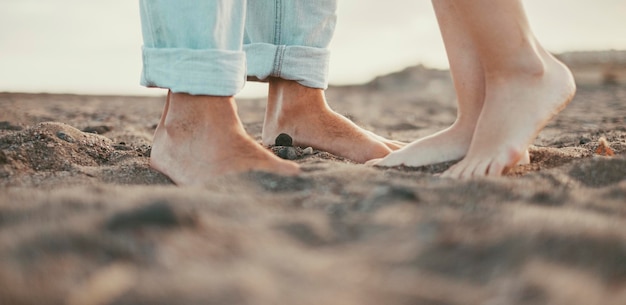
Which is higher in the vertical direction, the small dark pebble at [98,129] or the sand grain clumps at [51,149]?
the sand grain clumps at [51,149]

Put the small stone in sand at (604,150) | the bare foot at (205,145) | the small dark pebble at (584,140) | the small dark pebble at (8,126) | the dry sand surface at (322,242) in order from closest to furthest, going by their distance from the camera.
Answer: the dry sand surface at (322,242), the bare foot at (205,145), the small stone in sand at (604,150), the small dark pebble at (584,140), the small dark pebble at (8,126)

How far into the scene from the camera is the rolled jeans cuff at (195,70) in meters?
1.40

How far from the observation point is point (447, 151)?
1605 mm

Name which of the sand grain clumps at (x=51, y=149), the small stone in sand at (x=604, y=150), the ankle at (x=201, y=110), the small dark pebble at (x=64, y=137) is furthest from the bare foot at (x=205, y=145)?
the small stone in sand at (x=604, y=150)

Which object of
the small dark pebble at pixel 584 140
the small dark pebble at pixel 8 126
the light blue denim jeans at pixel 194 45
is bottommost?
the small dark pebble at pixel 8 126

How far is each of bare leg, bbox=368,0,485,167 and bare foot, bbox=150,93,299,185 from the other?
0.36 metres

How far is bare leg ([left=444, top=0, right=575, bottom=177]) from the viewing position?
1.46 meters

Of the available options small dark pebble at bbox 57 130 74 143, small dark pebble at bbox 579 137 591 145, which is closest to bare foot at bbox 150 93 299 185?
small dark pebble at bbox 57 130 74 143

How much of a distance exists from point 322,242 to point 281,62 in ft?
3.94

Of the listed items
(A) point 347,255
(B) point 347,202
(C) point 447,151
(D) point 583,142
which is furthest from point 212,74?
(D) point 583,142

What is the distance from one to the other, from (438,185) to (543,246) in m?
0.34

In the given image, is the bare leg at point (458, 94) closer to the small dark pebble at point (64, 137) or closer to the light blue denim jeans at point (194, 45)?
the light blue denim jeans at point (194, 45)

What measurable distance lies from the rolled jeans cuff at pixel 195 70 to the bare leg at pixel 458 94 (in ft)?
1.45

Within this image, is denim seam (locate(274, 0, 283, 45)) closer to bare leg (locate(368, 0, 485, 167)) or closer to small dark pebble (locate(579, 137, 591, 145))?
bare leg (locate(368, 0, 485, 167))
